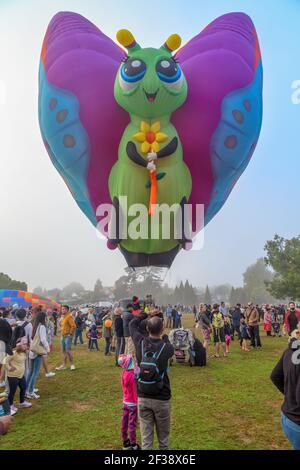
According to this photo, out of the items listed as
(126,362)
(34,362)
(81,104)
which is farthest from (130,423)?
(81,104)

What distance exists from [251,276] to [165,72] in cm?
9593

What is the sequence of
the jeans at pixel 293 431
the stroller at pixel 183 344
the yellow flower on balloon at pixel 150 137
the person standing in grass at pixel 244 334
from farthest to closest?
the person standing in grass at pixel 244 334 < the stroller at pixel 183 344 < the yellow flower on balloon at pixel 150 137 < the jeans at pixel 293 431

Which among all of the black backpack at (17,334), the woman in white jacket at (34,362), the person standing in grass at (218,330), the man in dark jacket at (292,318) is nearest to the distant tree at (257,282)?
the man in dark jacket at (292,318)

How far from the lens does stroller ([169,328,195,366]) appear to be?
7.43 m

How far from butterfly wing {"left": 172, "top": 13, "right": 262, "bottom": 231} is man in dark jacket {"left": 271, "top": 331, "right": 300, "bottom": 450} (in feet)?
15.3

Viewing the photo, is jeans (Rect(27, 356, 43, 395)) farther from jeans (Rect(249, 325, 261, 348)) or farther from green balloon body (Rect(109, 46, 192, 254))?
jeans (Rect(249, 325, 261, 348))

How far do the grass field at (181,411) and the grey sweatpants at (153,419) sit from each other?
2.48 feet

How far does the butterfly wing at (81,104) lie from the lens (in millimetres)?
6516

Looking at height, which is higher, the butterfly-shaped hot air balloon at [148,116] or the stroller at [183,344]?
the butterfly-shaped hot air balloon at [148,116]

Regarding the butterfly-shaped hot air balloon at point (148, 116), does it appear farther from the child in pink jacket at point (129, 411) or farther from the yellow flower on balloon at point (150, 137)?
the child in pink jacket at point (129, 411)

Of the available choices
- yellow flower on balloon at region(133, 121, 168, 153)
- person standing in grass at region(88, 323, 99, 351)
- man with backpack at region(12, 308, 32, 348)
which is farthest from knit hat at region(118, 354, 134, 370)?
person standing in grass at region(88, 323, 99, 351)

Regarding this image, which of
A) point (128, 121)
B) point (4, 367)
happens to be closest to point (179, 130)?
point (128, 121)

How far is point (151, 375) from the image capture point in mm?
2820

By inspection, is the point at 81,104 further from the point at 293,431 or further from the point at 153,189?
the point at 293,431
